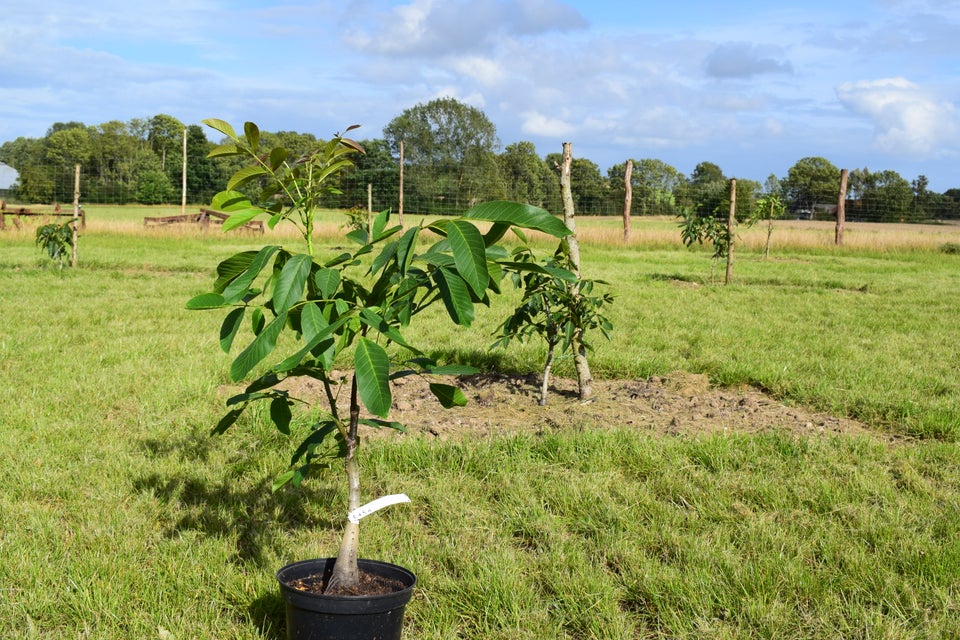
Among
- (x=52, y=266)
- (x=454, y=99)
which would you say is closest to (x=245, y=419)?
(x=52, y=266)

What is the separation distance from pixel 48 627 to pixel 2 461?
156cm

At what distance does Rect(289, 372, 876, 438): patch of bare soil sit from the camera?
421 cm

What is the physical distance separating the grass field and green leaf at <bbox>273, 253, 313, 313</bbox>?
3.82ft

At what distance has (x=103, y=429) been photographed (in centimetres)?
407

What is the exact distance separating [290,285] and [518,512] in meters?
1.72

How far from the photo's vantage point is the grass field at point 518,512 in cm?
243

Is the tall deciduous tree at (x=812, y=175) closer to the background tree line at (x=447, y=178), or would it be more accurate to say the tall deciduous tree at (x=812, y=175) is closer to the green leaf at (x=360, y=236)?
the background tree line at (x=447, y=178)

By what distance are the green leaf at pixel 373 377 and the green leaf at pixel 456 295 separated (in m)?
0.19

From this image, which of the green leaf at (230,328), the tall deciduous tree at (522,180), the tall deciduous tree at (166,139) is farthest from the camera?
the tall deciduous tree at (166,139)

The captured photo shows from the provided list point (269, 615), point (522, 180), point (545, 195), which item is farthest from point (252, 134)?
point (522, 180)

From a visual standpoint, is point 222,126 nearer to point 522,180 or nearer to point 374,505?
point 374,505

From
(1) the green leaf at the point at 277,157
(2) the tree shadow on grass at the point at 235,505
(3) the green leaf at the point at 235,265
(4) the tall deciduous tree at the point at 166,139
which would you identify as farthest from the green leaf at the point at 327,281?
(4) the tall deciduous tree at the point at 166,139

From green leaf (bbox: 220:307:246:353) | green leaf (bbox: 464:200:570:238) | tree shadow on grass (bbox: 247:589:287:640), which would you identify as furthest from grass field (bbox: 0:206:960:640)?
green leaf (bbox: 464:200:570:238)

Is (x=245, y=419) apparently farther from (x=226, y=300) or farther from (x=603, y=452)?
(x=226, y=300)
